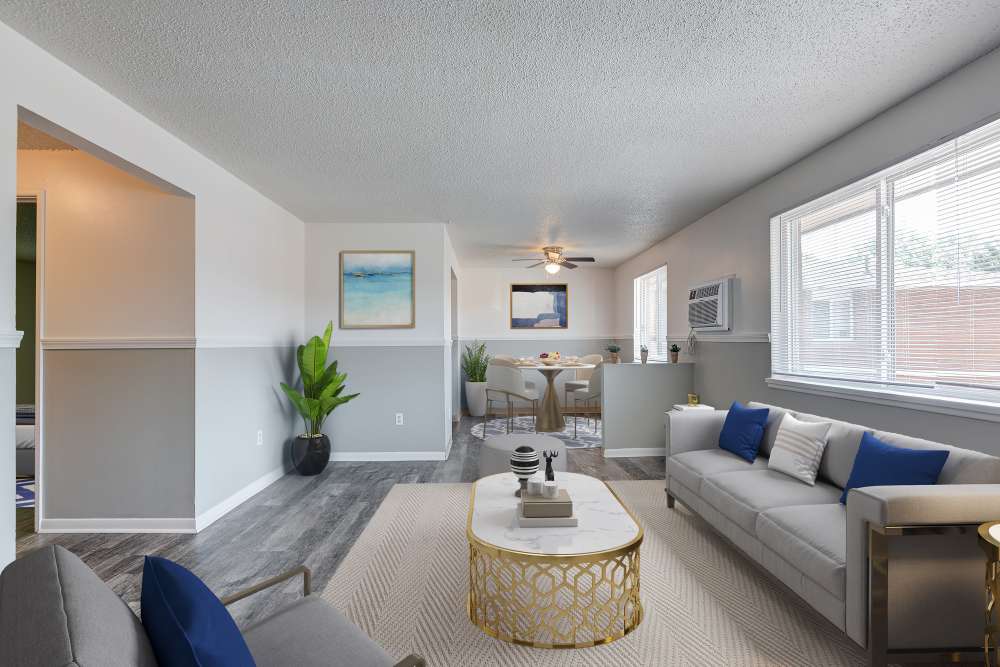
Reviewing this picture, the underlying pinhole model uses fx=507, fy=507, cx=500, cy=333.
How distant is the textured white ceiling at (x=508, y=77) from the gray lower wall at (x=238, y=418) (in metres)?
1.42

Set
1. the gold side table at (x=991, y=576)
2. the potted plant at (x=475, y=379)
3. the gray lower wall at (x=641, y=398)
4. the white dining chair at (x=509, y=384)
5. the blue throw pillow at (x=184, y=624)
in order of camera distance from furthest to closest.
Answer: the potted plant at (x=475, y=379) < the white dining chair at (x=509, y=384) < the gray lower wall at (x=641, y=398) < the gold side table at (x=991, y=576) < the blue throw pillow at (x=184, y=624)

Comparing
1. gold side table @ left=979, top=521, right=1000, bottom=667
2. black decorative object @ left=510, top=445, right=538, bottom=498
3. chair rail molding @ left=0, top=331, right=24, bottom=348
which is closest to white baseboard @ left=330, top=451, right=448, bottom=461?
black decorative object @ left=510, top=445, right=538, bottom=498

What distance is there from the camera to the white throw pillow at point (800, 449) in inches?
105

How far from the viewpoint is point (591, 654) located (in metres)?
1.95

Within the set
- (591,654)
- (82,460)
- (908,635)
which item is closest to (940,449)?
(908,635)

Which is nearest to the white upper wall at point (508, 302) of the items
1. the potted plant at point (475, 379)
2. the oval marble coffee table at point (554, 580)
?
the potted plant at point (475, 379)

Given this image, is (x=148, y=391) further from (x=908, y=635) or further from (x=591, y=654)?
(x=908, y=635)

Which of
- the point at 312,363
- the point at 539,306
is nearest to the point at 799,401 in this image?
the point at 312,363

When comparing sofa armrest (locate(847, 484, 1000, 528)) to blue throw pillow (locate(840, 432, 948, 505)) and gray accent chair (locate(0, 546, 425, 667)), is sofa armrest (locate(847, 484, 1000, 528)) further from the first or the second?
gray accent chair (locate(0, 546, 425, 667))

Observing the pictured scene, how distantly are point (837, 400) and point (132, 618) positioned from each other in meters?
3.64

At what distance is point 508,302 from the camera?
858 centimetres

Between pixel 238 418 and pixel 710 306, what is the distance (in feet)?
13.7

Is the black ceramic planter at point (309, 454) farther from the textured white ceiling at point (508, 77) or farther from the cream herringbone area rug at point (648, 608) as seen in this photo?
the textured white ceiling at point (508, 77)

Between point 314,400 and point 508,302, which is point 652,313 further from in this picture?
point 314,400
